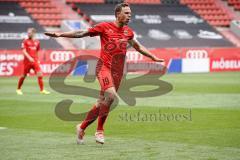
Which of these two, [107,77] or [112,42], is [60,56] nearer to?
[112,42]

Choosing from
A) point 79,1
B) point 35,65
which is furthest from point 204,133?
point 79,1

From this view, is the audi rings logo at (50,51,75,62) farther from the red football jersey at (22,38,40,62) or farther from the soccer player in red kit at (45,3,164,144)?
the soccer player in red kit at (45,3,164,144)

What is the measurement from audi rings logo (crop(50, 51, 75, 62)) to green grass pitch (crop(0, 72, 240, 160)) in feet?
43.8

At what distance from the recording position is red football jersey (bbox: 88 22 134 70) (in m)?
11.2

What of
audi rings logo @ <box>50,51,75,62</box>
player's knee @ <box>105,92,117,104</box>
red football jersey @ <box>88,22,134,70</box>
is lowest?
audi rings logo @ <box>50,51,75,62</box>

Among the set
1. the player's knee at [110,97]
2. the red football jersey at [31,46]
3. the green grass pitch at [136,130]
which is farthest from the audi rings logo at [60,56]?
the player's knee at [110,97]

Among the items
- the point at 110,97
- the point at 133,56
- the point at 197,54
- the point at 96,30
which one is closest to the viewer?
the point at 110,97

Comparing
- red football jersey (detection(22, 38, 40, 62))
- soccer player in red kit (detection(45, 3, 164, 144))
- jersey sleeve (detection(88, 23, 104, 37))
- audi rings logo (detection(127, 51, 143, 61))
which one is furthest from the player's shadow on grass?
jersey sleeve (detection(88, 23, 104, 37))

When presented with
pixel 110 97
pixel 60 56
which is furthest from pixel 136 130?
pixel 60 56

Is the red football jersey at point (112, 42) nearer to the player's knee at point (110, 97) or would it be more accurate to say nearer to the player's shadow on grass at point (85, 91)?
the player's knee at point (110, 97)

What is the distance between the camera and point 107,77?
1114 centimetres

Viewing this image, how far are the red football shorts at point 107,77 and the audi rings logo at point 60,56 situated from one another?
2429 centimetres

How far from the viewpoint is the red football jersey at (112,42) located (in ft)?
36.9

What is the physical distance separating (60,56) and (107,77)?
24.7m
